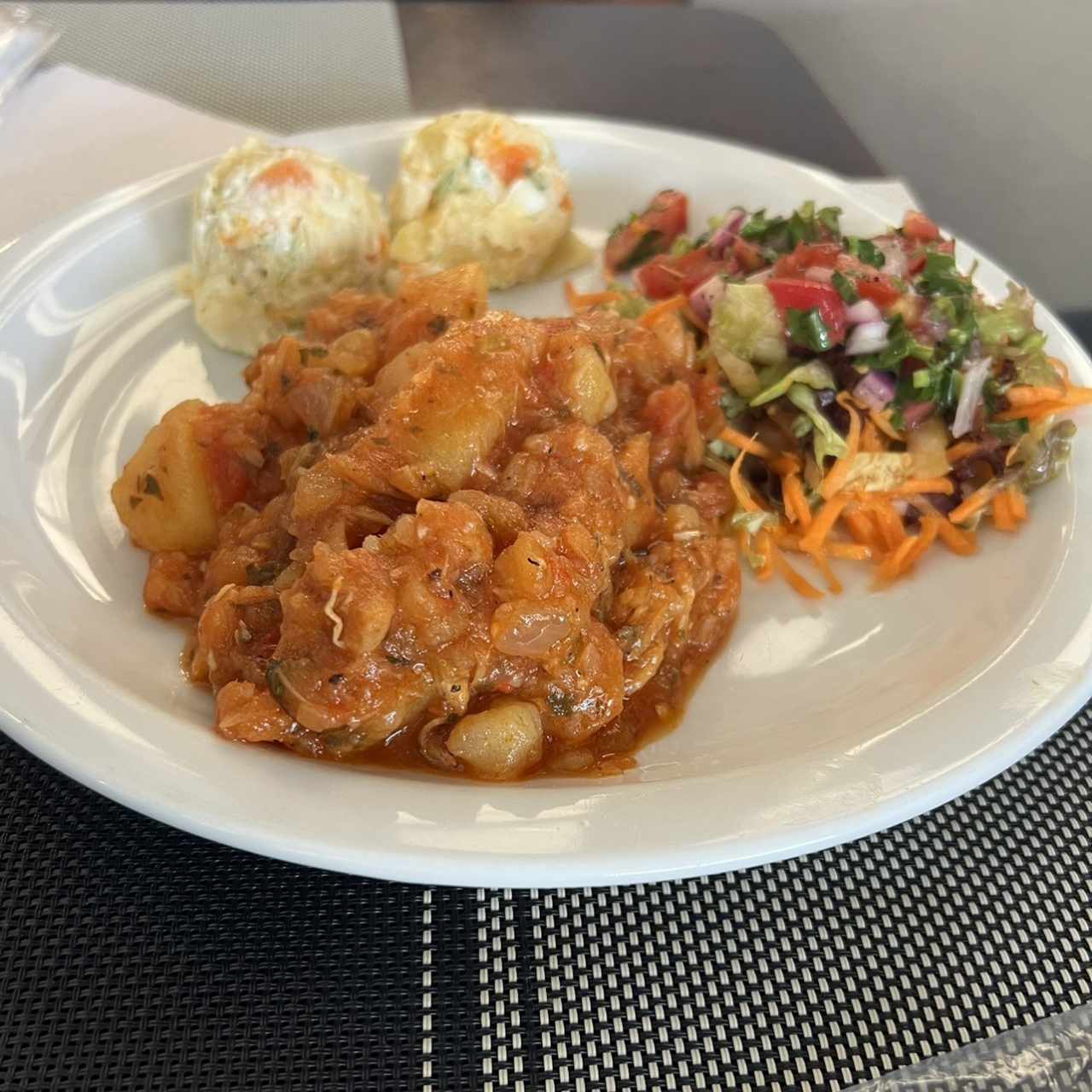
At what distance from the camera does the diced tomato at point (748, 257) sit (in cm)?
265

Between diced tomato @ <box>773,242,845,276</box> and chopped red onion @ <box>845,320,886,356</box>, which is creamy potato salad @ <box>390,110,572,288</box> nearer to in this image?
diced tomato @ <box>773,242,845,276</box>

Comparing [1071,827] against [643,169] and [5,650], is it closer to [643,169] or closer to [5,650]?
[5,650]

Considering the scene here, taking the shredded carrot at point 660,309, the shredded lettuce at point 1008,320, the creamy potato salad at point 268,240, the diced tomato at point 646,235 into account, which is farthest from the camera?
the diced tomato at point 646,235

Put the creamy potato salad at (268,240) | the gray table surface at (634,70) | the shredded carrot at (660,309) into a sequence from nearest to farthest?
1. the shredded carrot at (660,309)
2. the creamy potato salad at (268,240)
3. the gray table surface at (634,70)

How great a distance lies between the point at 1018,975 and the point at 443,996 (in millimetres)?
935

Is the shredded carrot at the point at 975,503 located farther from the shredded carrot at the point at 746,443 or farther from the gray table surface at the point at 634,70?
the gray table surface at the point at 634,70

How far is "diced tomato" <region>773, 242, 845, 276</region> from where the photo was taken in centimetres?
245

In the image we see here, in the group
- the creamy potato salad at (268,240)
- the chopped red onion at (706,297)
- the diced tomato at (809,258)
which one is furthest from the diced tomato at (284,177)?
the diced tomato at (809,258)

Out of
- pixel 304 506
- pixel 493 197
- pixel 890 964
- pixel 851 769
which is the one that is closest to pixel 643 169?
pixel 493 197

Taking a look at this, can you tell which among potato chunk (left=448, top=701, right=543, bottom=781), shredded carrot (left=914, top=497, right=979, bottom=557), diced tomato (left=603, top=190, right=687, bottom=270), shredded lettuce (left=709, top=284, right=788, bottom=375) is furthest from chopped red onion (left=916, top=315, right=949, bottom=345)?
potato chunk (left=448, top=701, right=543, bottom=781)

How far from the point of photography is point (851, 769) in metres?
1.57

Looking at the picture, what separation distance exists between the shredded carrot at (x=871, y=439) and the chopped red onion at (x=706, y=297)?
0.50 meters

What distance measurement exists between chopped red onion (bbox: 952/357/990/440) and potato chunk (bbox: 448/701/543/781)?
4.49ft

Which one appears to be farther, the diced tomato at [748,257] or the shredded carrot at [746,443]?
the diced tomato at [748,257]
